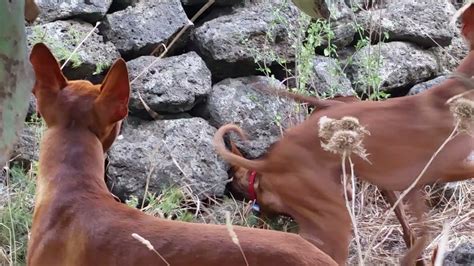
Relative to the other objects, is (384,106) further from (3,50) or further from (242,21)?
(3,50)

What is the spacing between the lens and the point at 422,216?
288 cm

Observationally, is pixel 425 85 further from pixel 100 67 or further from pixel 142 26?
pixel 100 67

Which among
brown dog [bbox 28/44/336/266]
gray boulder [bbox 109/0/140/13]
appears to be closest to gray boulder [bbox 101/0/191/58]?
gray boulder [bbox 109/0/140/13]

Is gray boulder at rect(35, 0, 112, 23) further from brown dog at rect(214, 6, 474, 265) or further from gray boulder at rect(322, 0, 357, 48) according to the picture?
brown dog at rect(214, 6, 474, 265)

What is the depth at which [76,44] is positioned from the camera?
Answer: 12.1ft

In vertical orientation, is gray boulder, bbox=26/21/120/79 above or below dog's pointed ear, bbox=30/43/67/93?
below

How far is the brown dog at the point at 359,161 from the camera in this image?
261cm

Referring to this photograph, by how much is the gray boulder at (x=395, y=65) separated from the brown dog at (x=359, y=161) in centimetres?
135

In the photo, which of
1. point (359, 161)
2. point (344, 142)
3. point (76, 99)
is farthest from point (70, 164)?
point (359, 161)

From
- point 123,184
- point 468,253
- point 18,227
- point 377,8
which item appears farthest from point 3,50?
point 377,8

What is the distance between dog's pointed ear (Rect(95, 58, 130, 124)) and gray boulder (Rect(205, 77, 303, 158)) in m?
1.82

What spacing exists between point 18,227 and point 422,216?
1.41 meters

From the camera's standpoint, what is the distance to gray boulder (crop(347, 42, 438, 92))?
13.8 ft

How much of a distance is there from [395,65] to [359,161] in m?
1.76
